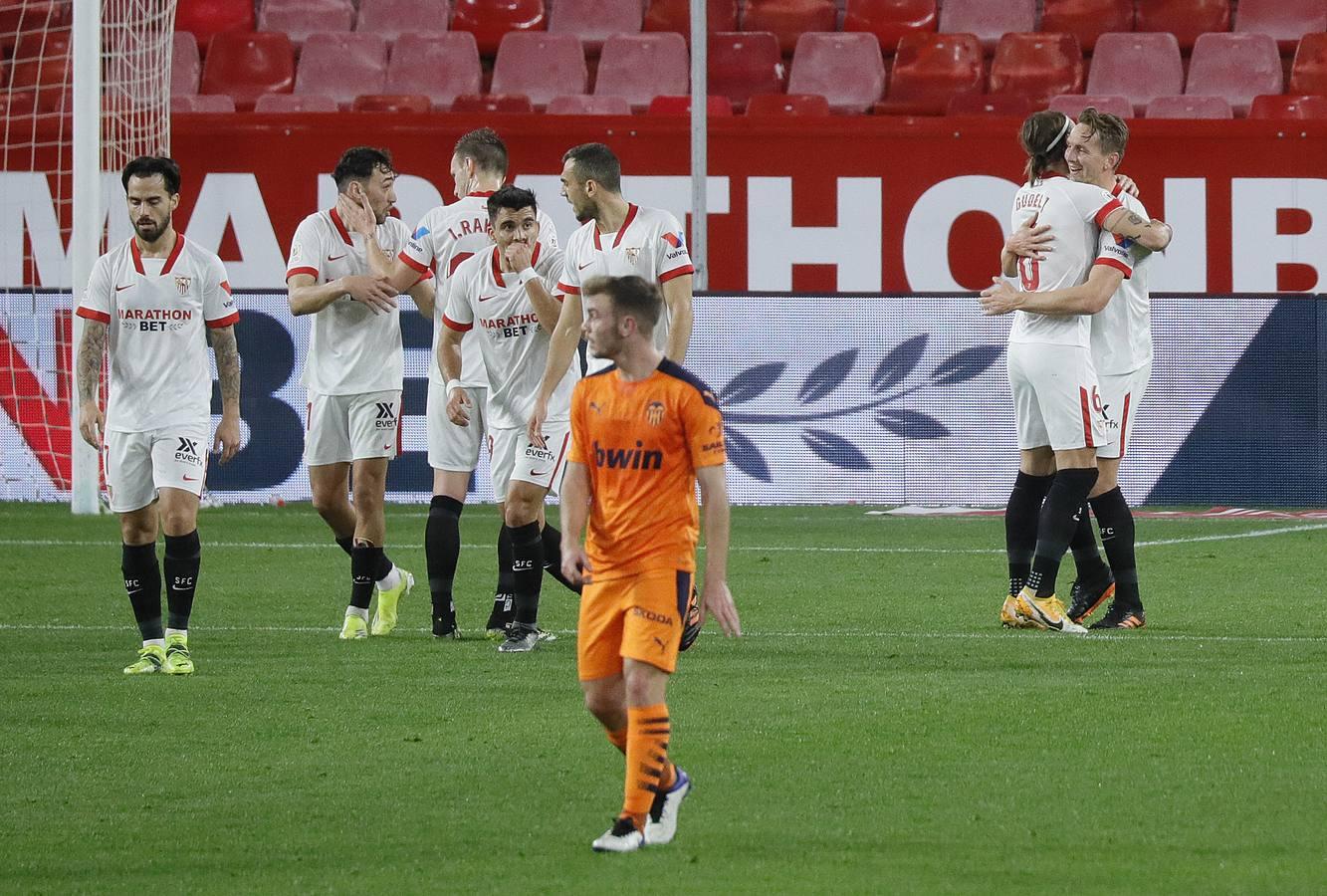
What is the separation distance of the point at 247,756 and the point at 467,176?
3480 millimetres

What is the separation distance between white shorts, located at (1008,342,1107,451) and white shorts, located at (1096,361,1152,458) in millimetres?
125

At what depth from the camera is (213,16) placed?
18875mm

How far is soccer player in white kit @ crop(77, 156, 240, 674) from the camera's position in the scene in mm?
7312

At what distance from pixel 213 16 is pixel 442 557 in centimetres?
1199

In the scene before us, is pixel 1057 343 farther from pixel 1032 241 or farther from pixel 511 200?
pixel 511 200

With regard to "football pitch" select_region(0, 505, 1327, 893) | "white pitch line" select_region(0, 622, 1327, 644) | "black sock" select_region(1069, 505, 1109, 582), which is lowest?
"football pitch" select_region(0, 505, 1327, 893)

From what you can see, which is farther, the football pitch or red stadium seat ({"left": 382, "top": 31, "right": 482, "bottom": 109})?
red stadium seat ({"left": 382, "top": 31, "right": 482, "bottom": 109})

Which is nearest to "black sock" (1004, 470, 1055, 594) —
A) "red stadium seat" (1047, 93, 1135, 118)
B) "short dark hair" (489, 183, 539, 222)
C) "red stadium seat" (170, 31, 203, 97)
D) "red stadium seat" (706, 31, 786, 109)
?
"short dark hair" (489, 183, 539, 222)

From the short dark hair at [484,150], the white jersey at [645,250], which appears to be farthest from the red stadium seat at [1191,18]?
the white jersey at [645,250]

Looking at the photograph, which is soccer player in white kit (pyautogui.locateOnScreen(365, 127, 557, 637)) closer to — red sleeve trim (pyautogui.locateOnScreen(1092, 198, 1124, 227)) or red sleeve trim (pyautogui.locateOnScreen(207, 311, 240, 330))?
red sleeve trim (pyautogui.locateOnScreen(207, 311, 240, 330))

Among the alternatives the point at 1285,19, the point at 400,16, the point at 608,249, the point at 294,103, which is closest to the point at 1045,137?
the point at 608,249

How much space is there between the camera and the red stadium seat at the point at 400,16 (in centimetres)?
1869

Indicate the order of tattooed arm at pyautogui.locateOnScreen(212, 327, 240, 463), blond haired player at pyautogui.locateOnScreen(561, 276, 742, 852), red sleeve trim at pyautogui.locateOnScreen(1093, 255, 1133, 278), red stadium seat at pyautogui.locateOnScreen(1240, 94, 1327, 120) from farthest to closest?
red stadium seat at pyautogui.locateOnScreen(1240, 94, 1327, 120)
red sleeve trim at pyautogui.locateOnScreen(1093, 255, 1133, 278)
tattooed arm at pyautogui.locateOnScreen(212, 327, 240, 463)
blond haired player at pyautogui.locateOnScreen(561, 276, 742, 852)

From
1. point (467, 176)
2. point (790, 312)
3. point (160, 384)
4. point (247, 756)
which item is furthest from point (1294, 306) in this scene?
point (247, 756)
